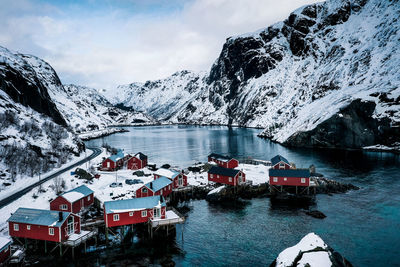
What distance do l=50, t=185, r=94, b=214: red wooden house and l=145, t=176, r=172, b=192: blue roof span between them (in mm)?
12111

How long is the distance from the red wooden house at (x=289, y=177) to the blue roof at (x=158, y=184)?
25.1 meters

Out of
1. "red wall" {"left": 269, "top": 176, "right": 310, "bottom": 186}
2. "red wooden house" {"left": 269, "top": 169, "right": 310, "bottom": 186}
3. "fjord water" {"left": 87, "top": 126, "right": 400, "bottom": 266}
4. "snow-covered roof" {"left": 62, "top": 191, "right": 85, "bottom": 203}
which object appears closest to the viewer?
"fjord water" {"left": 87, "top": 126, "right": 400, "bottom": 266}

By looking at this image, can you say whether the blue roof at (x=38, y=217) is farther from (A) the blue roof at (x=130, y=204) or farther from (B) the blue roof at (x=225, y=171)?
(B) the blue roof at (x=225, y=171)

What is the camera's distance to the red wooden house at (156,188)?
185 feet

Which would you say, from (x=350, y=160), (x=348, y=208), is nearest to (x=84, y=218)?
(x=348, y=208)

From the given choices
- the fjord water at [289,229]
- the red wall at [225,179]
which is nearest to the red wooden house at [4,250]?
the fjord water at [289,229]

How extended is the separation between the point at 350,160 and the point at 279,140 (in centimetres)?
5583

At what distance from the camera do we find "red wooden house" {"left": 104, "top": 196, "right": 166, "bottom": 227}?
4500cm

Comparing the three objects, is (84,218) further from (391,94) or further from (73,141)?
(391,94)

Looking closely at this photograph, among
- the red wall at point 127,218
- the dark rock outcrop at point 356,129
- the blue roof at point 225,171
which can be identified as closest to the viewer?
the red wall at point 127,218

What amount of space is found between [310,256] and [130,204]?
29.8 meters

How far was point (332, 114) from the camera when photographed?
426ft

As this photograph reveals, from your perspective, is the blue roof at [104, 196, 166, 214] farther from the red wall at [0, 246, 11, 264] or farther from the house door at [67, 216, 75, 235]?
the red wall at [0, 246, 11, 264]

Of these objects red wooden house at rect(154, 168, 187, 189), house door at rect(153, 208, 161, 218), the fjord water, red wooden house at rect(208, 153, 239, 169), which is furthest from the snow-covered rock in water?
red wooden house at rect(208, 153, 239, 169)
